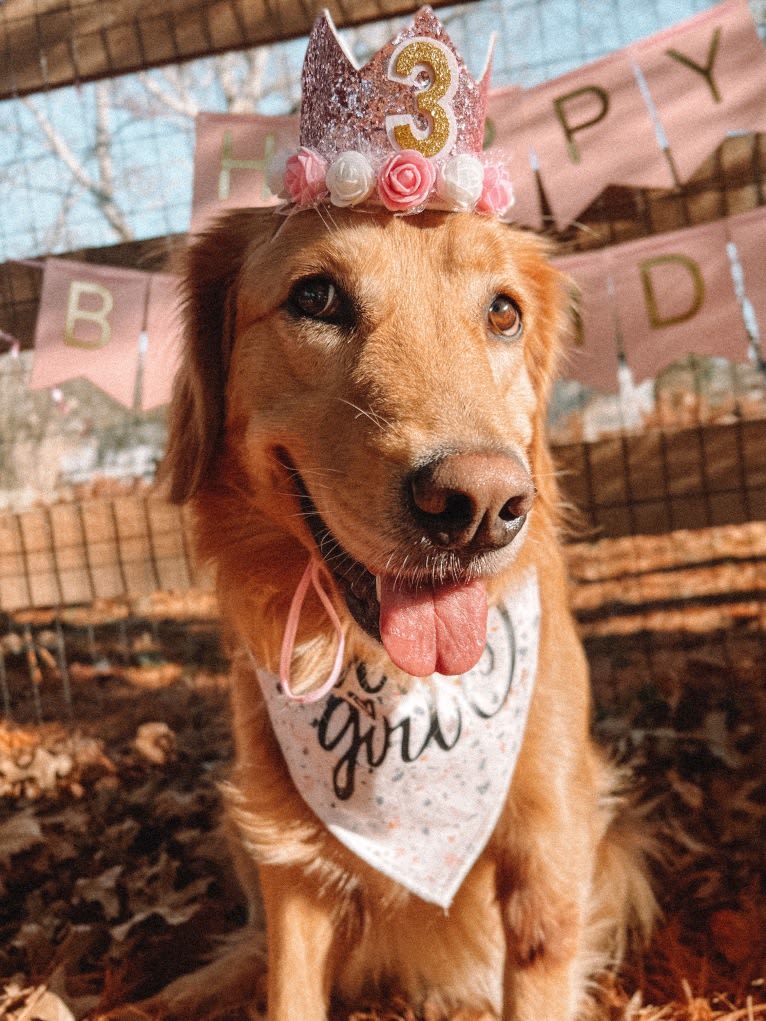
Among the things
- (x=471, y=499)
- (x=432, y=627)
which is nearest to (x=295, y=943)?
(x=432, y=627)

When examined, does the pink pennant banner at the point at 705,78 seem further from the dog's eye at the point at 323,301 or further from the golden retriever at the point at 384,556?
the dog's eye at the point at 323,301

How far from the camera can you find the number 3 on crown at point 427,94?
1622mm

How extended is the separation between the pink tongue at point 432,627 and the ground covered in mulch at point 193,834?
127 cm

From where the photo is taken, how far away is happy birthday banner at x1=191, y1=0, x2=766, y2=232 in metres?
2.76

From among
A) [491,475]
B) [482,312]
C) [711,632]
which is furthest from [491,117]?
[711,632]

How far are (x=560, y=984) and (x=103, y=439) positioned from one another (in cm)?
527

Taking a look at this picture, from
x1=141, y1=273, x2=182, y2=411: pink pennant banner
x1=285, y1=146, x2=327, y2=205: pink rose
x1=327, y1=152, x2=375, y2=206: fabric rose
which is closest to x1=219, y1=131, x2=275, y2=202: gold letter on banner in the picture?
x1=141, y1=273, x2=182, y2=411: pink pennant banner

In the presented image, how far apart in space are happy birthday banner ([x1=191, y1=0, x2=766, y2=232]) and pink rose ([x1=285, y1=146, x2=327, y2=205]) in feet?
3.47

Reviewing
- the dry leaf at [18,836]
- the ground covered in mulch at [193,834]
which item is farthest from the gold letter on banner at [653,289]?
the dry leaf at [18,836]

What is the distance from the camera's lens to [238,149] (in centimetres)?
314

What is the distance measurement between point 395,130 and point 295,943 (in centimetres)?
185

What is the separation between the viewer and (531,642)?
1827mm

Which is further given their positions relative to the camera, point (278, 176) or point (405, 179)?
point (278, 176)

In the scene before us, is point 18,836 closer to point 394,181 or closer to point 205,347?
point 205,347
